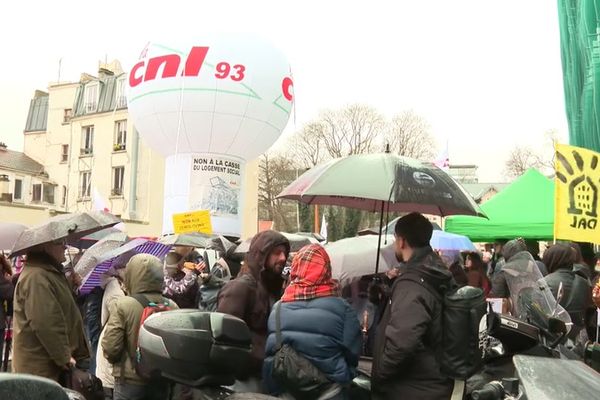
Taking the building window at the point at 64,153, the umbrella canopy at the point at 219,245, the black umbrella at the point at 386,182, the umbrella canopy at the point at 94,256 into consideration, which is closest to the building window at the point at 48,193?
the building window at the point at 64,153

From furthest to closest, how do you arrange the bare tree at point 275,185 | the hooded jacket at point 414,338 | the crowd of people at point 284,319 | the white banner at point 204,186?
1. the bare tree at point 275,185
2. the white banner at point 204,186
3. the crowd of people at point 284,319
4. the hooded jacket at point 414,338

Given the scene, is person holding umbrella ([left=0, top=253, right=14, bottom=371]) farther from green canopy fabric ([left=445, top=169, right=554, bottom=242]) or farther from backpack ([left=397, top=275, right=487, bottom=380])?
green canopy fabric ([left=445, top=169, right=554, bottom=242])

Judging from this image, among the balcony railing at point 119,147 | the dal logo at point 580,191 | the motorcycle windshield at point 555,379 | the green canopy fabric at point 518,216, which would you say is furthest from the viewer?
the balcony railing at point 119,147

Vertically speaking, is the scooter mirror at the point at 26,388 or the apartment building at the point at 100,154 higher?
the apartment building at the point at 100,154

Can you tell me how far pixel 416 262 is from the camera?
3.81 metres

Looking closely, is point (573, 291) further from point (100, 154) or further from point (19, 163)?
point (19, 163)

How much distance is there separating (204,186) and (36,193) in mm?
30200

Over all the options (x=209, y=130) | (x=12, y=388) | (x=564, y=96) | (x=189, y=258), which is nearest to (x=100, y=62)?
(x=209, y=130)

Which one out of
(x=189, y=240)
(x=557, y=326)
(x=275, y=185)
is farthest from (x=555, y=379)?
(x=275, y=185)

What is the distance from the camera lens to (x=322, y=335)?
3.67m

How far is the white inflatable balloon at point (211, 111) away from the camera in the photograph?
567 inches

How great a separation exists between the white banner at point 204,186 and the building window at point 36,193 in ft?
94.2

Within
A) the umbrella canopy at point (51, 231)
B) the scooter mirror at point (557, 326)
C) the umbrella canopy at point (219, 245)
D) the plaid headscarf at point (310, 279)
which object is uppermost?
the umbrella canopy at point (51, 231)

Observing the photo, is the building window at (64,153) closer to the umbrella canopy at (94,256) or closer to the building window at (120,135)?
the building window at (120,135)
